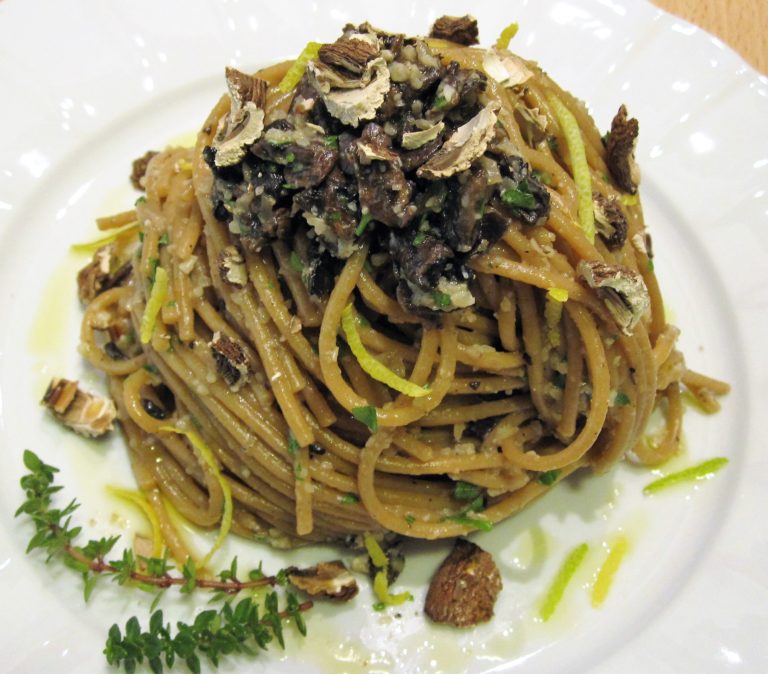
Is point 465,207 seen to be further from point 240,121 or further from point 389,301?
point 240,121

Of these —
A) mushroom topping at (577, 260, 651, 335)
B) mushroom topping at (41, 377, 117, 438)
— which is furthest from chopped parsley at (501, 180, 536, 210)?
mushroom topping at (41, 377, 117, 438)

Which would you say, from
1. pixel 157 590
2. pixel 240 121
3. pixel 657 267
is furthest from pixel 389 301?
pixel 657 267

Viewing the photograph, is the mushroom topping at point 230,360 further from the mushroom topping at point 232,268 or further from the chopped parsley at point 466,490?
the chopped parsley at point 466,490

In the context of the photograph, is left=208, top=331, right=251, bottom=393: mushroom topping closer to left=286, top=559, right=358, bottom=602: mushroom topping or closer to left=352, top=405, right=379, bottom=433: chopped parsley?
left=352, top=405, right=379, bottom=433: chopped parsley

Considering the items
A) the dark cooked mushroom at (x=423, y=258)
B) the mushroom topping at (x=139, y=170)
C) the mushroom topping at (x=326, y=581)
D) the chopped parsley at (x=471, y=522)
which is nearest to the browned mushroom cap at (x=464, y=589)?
the chopped parsley at (x=471, y=522)

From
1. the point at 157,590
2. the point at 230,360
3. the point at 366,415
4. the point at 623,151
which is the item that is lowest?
the point at 157,590
